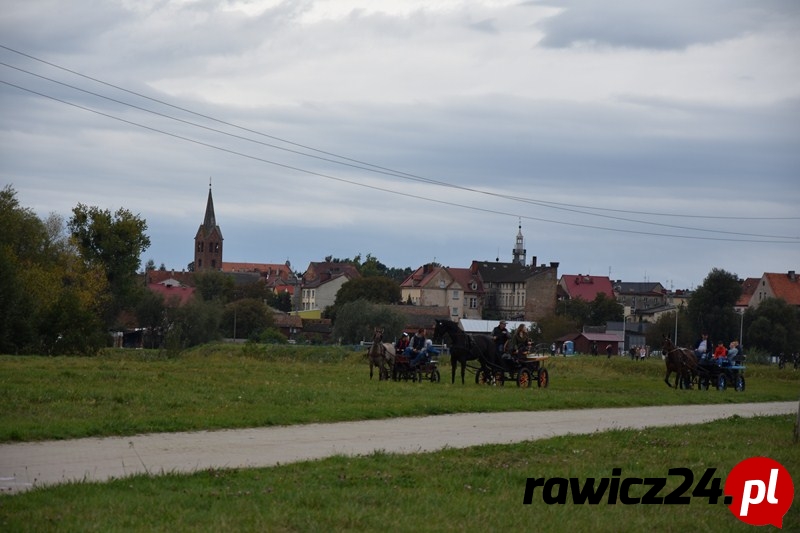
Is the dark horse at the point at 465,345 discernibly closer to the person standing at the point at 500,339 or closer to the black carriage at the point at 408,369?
the person standing at the point at 500,339

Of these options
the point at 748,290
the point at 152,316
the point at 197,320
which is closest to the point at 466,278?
the point at 748,290

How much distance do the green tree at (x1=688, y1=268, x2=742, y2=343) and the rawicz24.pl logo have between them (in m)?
97.6

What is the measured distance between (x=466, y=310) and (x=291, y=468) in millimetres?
145449

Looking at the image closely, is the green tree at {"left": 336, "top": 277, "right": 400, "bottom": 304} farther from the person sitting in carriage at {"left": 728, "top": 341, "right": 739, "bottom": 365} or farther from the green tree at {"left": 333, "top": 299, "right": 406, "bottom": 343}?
the person sitting in carriage at {"left": 728, "top": 341, "right": 739, "bottom": 365}

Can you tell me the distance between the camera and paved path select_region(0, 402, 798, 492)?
1405 centimetres

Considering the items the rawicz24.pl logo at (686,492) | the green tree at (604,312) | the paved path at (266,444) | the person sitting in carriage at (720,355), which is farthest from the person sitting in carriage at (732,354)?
the green tree at (604,312)

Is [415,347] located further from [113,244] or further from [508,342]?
[113,244]

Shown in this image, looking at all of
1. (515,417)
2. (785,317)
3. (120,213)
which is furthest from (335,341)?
(515,417)

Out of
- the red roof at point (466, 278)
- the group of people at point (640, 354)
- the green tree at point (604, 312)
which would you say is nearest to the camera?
the group of people at point (640, 354)

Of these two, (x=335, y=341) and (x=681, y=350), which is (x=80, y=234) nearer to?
(x=335, y=341)

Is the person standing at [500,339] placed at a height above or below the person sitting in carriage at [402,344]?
above

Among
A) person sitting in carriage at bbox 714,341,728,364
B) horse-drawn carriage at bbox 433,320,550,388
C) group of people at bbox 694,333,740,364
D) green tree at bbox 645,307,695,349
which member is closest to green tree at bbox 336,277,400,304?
green tree at bbox 645,307,695,349

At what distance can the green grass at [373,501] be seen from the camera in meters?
10.9

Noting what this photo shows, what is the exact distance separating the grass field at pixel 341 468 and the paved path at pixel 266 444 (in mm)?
733
